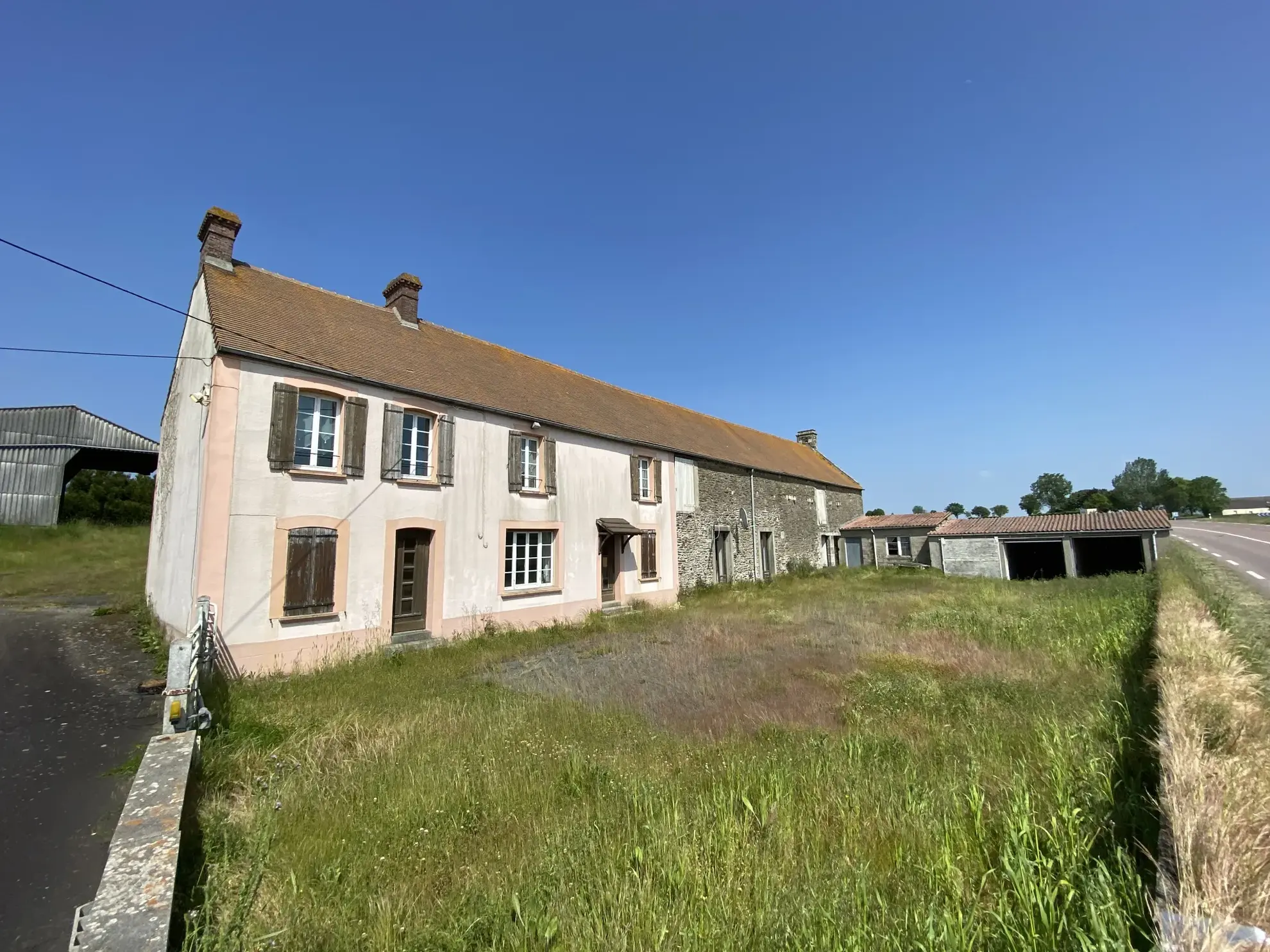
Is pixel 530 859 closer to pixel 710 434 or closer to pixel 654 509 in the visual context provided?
pixel 654 509

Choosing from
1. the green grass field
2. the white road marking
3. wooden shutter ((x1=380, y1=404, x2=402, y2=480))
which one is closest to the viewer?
wooden shutter ((x1=380, y1=404, x2=402, y2=480))

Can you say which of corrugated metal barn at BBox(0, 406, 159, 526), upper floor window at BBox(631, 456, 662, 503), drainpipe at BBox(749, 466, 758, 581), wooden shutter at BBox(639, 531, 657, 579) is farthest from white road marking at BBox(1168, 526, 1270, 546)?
corrugated metal barn at BBox(0, 406, 159, 526)

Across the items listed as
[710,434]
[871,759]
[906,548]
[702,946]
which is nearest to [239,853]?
[702,946]

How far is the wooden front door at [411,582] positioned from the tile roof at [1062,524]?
→ 80.0 ft

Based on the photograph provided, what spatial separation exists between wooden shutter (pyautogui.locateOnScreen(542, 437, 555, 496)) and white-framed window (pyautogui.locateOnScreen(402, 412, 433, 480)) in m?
2.96

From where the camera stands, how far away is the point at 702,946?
2.59 meters

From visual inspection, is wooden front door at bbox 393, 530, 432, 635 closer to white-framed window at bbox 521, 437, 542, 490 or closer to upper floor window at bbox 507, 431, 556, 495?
upper floor window at bbox 507, 431, 556, 495

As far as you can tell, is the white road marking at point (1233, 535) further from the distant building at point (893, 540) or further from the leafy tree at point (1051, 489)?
the leafy tree at point (1051, 489)

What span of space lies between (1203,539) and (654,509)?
31790 millimetres

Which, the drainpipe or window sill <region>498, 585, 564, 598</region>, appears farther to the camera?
the drainpipe

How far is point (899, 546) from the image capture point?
28.0 m

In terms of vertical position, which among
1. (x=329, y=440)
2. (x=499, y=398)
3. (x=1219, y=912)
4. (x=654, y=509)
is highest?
(x=499, y=398)

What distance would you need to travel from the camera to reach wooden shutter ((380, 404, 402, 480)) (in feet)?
34.2

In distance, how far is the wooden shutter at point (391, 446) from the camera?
10.4 meters
